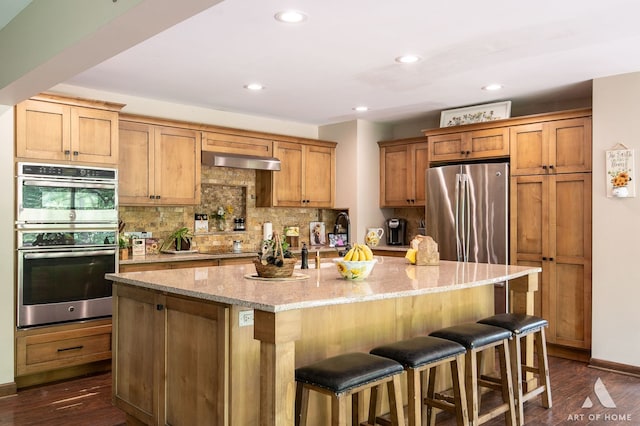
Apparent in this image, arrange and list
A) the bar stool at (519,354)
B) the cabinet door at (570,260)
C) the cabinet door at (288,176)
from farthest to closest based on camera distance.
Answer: the cabinet door at (288,176) → the cabinet door at (570,260) → the bar stool at (519,354)

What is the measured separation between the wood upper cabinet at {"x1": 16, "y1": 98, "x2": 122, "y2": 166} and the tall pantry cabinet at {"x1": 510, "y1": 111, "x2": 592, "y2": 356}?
3.84 m

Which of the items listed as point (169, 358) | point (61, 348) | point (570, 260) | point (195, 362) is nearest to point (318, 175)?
point (570, 260)

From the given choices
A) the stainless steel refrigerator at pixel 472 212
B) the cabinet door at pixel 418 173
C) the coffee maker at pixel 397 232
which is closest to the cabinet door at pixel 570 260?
the stainless steel refrigerator at pixel 472 212

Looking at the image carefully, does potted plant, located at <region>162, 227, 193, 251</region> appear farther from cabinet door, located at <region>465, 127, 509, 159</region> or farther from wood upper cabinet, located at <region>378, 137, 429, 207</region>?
cabinet door, located at <region>465, 127, 509, 159</region>

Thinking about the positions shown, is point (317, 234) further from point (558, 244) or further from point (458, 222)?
point (558, 244)

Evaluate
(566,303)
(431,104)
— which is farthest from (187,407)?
(431,104)

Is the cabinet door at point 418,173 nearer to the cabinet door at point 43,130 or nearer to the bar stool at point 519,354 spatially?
the bar stool at point 519,354

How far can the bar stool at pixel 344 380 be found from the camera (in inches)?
88.0

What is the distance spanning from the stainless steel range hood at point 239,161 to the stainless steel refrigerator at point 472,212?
179 centimetres

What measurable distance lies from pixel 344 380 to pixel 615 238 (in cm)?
328

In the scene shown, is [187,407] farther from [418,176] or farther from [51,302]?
[418,176]

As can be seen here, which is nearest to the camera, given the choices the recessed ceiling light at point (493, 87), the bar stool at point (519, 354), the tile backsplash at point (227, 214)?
the bar stool at point (519, 354)

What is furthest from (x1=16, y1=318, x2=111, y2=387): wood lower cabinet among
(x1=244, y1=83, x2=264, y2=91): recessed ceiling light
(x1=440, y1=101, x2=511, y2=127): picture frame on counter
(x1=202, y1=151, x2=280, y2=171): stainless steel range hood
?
(x1=440, y1=101, x2=511, y2=127): picture frame on counter

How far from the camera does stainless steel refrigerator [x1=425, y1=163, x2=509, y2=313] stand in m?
5.11
